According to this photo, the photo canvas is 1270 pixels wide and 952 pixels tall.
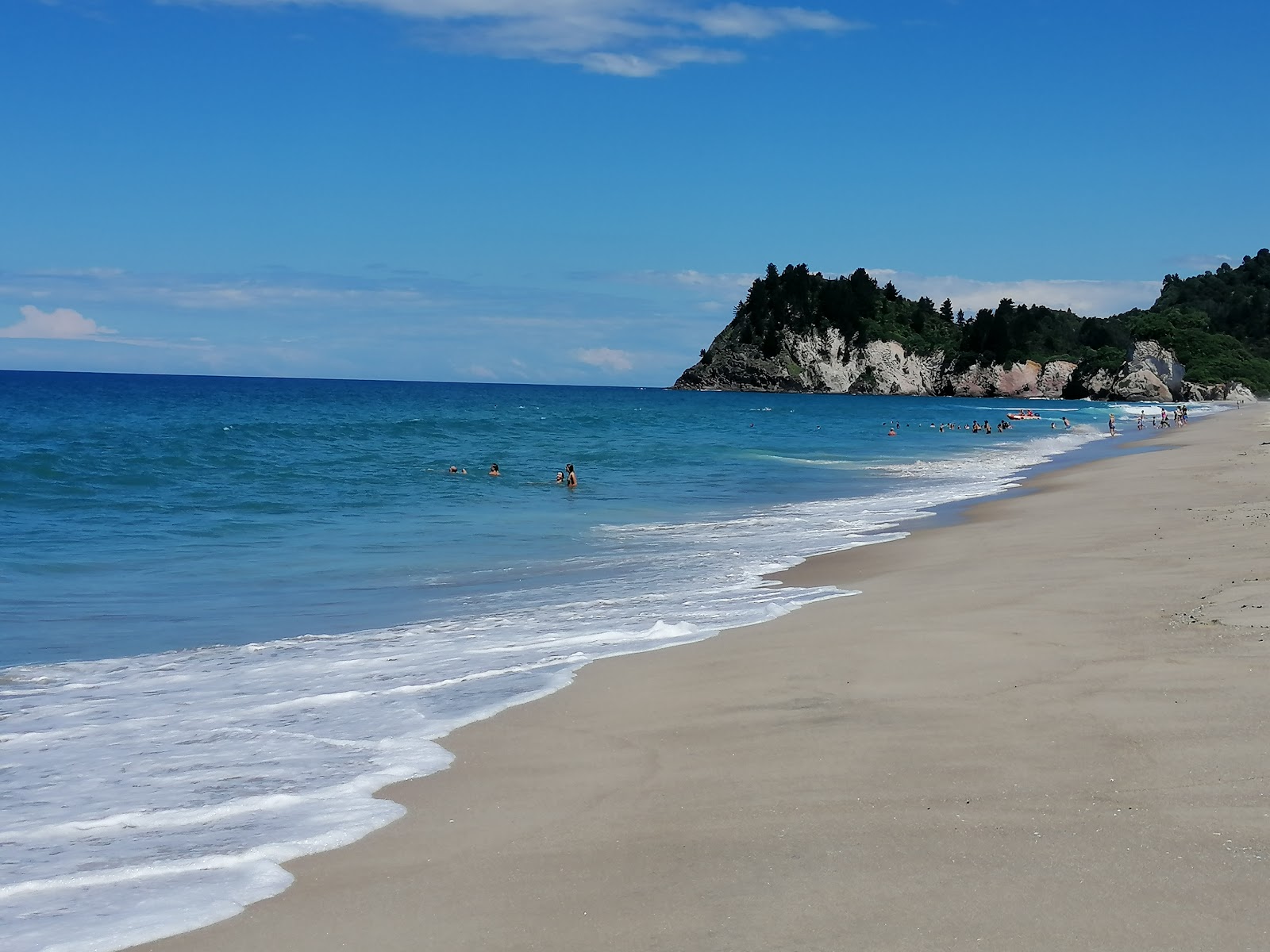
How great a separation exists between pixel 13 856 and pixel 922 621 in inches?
266

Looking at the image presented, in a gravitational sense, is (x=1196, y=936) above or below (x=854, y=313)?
below

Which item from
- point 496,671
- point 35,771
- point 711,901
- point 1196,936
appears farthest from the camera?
point 496,671

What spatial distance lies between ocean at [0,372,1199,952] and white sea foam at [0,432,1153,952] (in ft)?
0.08

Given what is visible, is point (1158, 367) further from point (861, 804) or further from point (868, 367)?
point (861, 804)

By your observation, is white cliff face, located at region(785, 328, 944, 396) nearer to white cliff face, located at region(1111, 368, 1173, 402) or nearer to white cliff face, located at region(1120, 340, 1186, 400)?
white cliff face, located at region(1111, 368, 1173, 402)

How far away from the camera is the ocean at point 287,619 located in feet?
16.3

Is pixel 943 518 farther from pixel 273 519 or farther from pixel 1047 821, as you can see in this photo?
pixel 1047 821

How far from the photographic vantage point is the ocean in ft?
16.3

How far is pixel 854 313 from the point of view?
183 meters

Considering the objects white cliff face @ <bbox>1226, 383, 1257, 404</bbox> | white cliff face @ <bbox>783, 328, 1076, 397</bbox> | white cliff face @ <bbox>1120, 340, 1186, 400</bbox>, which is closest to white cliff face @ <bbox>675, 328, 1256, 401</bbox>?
white cliff face @ <bbox>783, 328, 1076, 397</bbox>

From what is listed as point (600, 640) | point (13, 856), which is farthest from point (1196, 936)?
point (600, 640)

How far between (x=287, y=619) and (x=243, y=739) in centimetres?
484

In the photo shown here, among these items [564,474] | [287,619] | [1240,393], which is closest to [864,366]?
[1240,393]

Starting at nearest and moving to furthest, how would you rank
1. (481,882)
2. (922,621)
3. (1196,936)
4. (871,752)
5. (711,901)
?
(1196,936), (711,901), (481,882), (871,752), (922,621)
